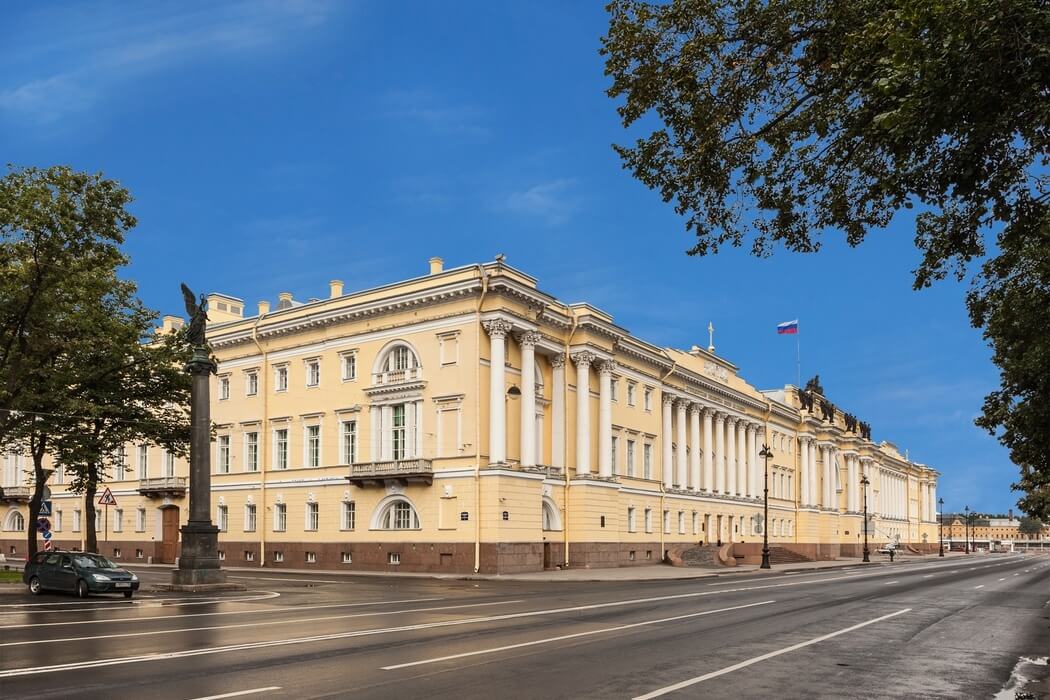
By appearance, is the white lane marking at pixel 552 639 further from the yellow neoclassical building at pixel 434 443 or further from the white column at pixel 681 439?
the white column at pixel 681 439

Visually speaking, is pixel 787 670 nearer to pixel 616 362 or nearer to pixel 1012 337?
pixel 1012 337

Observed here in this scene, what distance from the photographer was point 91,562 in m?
29.2

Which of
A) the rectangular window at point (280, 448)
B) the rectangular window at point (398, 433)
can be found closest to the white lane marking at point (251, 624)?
the rectangular window at point (398, 433)

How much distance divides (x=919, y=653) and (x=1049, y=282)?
6.59 m

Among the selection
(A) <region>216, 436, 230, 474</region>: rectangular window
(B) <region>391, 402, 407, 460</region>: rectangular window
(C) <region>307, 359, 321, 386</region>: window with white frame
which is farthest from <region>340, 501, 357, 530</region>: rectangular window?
(A) <region>216, 436, 230, 474</region>: rectangular window

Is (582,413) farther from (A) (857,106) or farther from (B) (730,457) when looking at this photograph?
(A) (857,106)

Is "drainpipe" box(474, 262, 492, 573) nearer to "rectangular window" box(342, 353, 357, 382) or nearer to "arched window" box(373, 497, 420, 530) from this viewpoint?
"arched window" box(373, 497, 420, 530)

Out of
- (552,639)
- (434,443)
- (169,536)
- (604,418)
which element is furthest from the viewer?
(169,536)

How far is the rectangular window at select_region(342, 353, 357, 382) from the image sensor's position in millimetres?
52094

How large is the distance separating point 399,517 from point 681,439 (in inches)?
989

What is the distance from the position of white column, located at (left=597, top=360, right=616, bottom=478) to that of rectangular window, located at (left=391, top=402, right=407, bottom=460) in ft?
38.3

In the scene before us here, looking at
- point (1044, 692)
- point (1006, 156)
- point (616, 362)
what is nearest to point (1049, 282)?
point (1006, 156)

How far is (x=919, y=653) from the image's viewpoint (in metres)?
15.6

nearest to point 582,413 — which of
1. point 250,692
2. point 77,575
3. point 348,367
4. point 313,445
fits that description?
point 348,367
